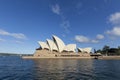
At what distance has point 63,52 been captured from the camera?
143625 mm

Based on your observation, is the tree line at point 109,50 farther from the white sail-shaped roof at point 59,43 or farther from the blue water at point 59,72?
the blue water at point 59,72

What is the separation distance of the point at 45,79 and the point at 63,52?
11994 cm

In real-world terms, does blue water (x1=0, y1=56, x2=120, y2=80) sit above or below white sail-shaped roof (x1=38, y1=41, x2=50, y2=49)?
below

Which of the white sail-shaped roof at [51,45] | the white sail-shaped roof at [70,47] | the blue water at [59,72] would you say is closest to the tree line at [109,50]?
the white sail-shaped roof at [70,47]

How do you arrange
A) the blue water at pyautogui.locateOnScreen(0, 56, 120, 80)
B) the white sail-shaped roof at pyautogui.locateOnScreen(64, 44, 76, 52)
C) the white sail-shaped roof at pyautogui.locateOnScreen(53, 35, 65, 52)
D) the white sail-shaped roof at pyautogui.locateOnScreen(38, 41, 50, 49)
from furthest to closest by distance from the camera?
1. the white sail-shaped roof at pyautogui.locateOnScreen(64, 44, 76, 52)
2. the white sail-shaped roof at pyautogui.locateOnScreen(38, 41, 50, 49)
3. the white sail-shaped roof at pyautogui.locateOnScreen(53, 35, 65, 52)
4. the blue water at pyautogui.locateOnScreen(0, 56, 120, 80)

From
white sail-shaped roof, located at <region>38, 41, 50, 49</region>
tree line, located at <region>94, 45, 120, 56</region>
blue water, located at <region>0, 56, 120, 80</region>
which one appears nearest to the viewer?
blue water, located at <region>0, 56, 120, 80</region>

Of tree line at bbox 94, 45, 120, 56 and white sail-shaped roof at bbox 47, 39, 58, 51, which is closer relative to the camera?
white sail-shaped roof at bbox 47, 39, 58, 51

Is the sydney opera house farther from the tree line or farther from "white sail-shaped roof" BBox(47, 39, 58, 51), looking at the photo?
the tree line

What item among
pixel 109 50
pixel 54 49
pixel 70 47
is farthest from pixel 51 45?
pixel 109 50

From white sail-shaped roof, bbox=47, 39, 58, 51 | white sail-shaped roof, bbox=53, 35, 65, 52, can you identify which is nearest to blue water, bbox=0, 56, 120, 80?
white sail-shaped roof, bbox=53, 35, 65, 52

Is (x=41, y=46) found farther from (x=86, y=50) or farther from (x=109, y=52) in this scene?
(x=109, y=52)

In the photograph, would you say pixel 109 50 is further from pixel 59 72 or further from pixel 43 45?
pixel 59 72

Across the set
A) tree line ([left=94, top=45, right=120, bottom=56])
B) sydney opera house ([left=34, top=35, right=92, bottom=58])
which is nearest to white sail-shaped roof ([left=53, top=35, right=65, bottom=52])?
sydney opera house ([left=34, top=35, right=92, bottom=58])

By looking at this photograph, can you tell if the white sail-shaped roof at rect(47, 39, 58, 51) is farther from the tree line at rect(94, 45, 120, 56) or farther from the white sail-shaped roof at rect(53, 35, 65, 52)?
the tree line at rect(94, 45, 120, 56)
